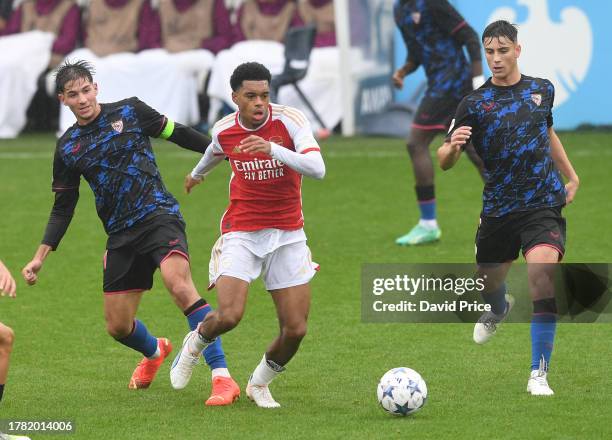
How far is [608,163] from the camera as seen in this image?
52.7 ft

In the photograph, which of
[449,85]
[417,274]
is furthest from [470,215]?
[417,274]

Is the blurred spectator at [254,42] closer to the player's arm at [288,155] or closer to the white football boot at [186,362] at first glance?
the white football boot at [186,362]

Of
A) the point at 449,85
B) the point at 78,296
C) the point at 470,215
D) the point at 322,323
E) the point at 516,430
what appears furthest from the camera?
the point at 470,215

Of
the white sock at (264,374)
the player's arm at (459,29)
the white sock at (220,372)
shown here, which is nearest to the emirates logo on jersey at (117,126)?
the white sock at (220,372)

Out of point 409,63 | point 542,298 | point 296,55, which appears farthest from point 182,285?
point 296,55

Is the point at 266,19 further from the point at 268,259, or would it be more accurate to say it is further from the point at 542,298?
the point at 542,298

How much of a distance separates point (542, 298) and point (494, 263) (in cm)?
63

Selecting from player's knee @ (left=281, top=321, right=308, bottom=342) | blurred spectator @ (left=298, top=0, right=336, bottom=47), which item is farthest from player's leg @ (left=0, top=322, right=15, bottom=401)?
blurred spectator @ (left=298, top=0, right=336, bottom=47)

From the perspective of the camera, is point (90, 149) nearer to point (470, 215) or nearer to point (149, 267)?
point (149, 267)

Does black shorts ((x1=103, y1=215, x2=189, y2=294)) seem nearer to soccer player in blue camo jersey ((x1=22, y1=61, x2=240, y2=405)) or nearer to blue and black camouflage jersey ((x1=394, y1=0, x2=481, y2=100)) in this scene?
soccer player in blue camo jersey ((x1=22, y1=61, x2=240, y2=405))

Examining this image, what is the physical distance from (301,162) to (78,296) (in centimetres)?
427

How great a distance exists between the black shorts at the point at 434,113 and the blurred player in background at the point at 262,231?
4904mm

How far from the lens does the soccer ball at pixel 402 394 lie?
6.76 meters

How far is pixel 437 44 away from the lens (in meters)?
12.1
